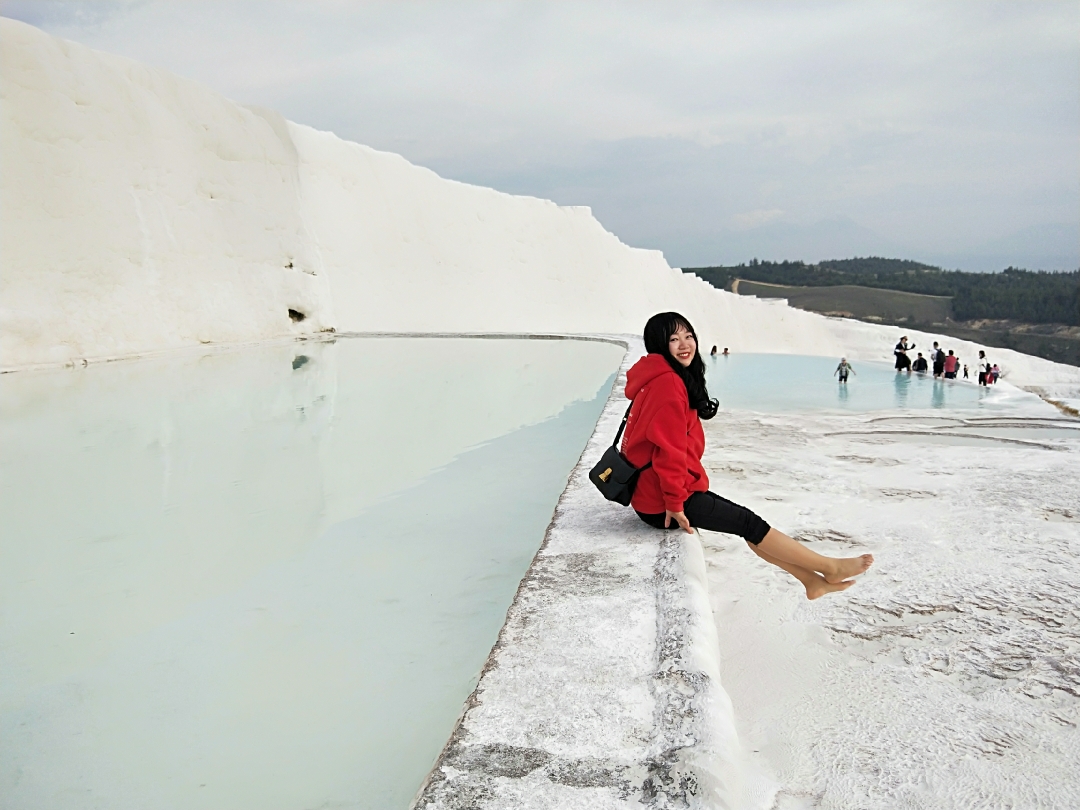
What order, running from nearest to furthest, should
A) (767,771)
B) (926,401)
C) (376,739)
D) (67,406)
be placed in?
(767,771), (376,739), (67,406), (926,401)

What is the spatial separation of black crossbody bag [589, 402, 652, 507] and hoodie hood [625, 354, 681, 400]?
2.2 inches

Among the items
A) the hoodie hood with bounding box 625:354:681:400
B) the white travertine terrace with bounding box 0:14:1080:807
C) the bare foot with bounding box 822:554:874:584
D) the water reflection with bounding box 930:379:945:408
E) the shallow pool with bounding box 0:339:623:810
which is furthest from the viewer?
the water reflection with bounding box 930:379:945:408

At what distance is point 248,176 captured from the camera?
14102 mm

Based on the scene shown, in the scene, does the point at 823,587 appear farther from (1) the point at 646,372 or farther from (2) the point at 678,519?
(1) the point at 646,372

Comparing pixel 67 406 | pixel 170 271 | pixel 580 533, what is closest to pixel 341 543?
pixel 580 533

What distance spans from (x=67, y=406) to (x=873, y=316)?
61.7 meters

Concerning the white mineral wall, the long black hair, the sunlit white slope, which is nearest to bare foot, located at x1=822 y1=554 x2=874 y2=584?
the long black hair

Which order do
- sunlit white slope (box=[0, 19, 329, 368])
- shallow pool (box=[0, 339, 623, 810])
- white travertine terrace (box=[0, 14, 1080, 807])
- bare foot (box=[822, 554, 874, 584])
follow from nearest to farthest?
1. white travertine terrace (box=[0, 14, 1080, 807])
2. shallow pool (box=[0, 339, 623, 810])
3. bare foot (box=[822, 554, 874, 584])
4. sunlit white slope (box=[0, 19, 329, 368])

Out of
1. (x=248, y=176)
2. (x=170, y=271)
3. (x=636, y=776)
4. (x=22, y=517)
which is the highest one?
(x=248, y=176)

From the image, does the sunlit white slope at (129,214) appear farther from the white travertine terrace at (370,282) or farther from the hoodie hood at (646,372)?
the hoodie hood at (646,372)

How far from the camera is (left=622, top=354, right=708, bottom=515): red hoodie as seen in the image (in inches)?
86.1

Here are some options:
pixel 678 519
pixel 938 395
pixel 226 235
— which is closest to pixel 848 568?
pixel 678 519

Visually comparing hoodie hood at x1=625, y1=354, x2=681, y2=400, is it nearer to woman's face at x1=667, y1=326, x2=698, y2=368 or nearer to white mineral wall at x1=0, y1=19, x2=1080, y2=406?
woman's face at x1=667, y1=326, x2=698, y2=368

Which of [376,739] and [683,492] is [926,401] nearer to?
[683,492]
